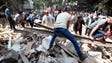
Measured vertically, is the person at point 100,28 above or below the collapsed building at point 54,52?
above

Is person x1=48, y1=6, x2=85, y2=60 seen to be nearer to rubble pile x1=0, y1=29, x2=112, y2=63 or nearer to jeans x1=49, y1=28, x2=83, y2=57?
jeans x1=49, y1=28, x2=83, y2=57

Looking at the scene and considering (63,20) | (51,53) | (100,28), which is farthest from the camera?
(100,28)

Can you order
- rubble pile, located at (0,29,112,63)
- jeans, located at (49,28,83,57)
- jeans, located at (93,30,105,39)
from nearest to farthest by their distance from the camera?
jeans, located at (49,28,83,57) < rubble pile, located at (0,29,112,63) < jeans, located at (93,30,105,39)

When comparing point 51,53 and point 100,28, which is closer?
point 51,53

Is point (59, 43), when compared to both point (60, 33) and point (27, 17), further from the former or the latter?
point (27, 17)

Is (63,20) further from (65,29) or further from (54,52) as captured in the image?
(54,52)

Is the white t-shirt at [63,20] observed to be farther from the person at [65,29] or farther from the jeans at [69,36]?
the jeans at [69,36]

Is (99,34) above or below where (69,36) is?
below

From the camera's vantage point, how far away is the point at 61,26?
908cm

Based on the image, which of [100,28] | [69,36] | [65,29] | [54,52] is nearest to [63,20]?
[65,29]

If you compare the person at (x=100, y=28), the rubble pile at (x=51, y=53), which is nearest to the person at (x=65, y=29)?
the rubble pile at (x=51, y=53)

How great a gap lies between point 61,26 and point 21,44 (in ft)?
9.93

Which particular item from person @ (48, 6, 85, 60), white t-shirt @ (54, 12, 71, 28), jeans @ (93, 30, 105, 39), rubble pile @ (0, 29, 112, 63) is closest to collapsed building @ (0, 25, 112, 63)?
rubble pile @ (0, 29, 112, 63)

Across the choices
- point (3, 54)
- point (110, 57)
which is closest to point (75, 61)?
point (110, 57)
